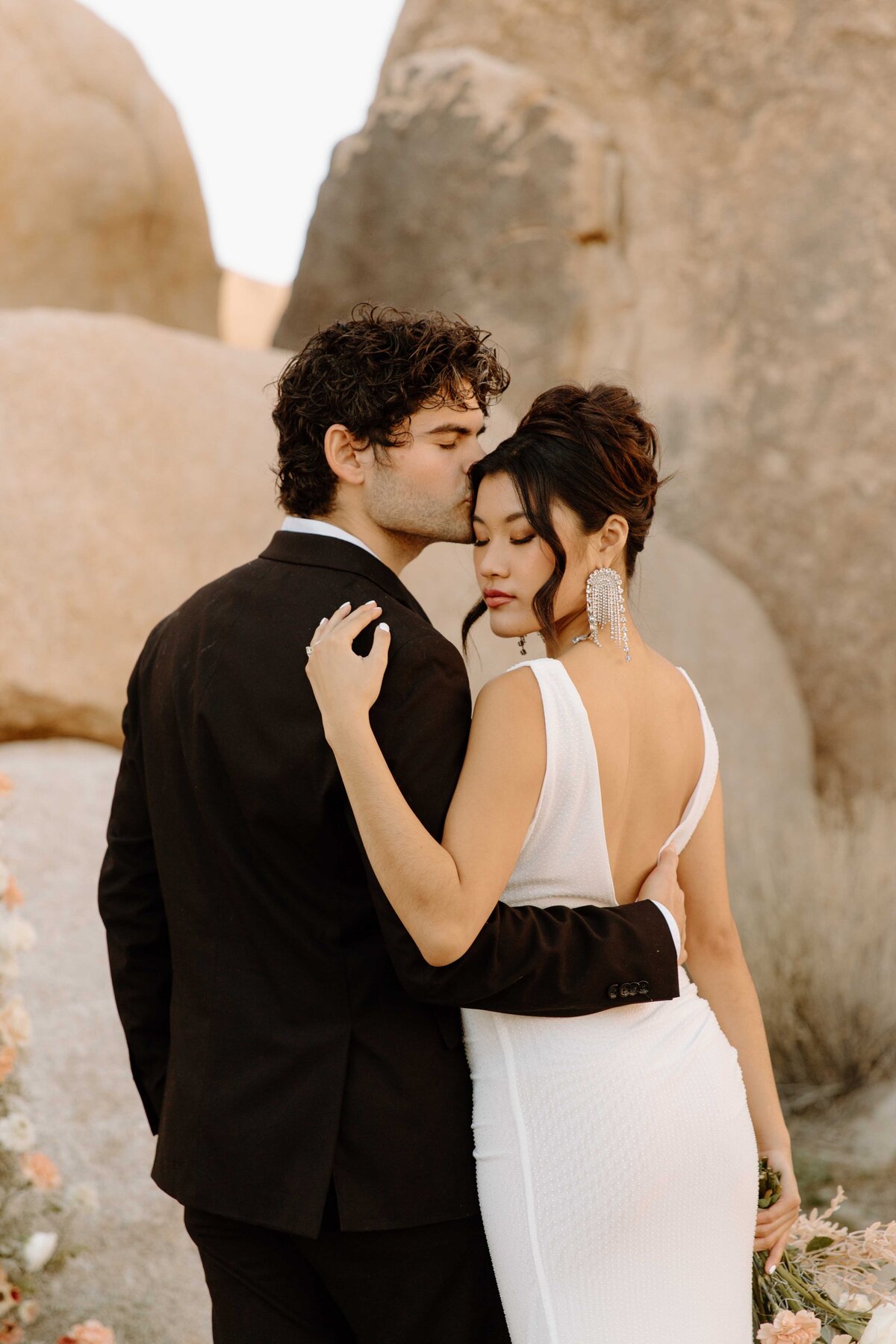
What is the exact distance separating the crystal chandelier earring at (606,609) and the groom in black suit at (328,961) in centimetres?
25

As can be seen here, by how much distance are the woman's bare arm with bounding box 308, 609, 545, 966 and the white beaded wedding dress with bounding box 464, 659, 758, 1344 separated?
10 centimetres

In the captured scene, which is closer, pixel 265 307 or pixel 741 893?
pixel 741 893

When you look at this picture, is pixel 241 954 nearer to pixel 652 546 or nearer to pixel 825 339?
pixel 652 546

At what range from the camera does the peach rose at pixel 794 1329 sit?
1900 mm

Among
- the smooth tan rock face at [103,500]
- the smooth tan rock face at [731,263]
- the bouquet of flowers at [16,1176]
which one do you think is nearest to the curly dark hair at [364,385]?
the bouquet of flowers at [16,1176]

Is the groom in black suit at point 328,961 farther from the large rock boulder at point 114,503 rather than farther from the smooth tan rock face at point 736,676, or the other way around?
the smooth tan rock face at point 736,676

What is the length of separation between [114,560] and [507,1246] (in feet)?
8.96

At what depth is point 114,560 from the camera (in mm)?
3928

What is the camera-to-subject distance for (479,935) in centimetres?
154

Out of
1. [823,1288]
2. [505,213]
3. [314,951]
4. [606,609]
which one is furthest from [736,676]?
[314,951]

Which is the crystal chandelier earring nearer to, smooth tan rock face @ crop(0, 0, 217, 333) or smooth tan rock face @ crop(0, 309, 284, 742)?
smooth tan rock face @ crop(0, 309, 284, 742)

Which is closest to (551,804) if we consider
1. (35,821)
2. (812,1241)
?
(812,1241)

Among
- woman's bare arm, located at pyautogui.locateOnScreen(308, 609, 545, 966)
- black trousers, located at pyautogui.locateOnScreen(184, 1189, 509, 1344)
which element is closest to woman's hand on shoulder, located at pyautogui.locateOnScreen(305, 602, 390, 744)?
woman's bare arm, located at pyautogui.locateOnScreen(308, 609, 545, 966)

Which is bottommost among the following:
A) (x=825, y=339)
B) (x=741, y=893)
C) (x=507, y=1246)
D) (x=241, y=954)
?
(x=741, y=893)
